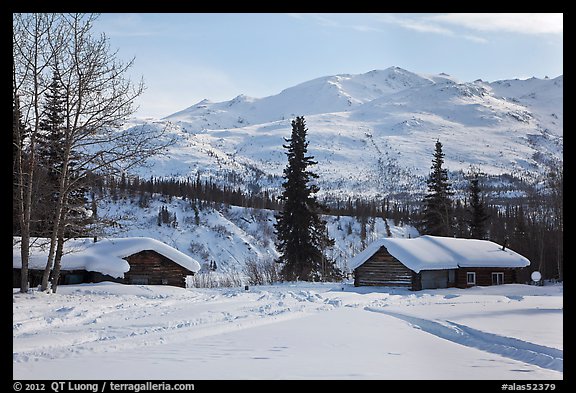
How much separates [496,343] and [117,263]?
2814 centimetres

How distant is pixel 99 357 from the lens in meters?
9.77

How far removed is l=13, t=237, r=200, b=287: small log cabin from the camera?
35625mm

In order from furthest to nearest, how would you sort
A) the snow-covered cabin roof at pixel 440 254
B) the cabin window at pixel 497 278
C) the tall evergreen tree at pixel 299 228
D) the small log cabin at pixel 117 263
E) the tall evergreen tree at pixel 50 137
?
the cabin window at pixel 497 278, the tall evergreen tree at pixel 299 228, the snow-covered cabin roof at pixel 440 254, the small log cabin at pixel 117 263, the tall evergreen tree at pixel 50 137

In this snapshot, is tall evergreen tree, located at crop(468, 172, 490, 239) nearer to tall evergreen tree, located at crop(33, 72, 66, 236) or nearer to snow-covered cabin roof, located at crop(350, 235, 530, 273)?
snow-covered cabin roof, located at crop(350, 235, 530, 273)

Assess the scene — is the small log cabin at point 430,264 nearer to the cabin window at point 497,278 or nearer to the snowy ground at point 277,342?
the cabin window at point 497,278

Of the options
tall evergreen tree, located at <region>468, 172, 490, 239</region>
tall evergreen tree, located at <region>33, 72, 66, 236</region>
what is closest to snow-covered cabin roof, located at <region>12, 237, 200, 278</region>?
tall evergreen tree, located at <region>33, 72, 66, 236</region>

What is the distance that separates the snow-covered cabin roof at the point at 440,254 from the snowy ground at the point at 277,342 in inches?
791

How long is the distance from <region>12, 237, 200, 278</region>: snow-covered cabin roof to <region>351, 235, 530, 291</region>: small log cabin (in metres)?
12.8

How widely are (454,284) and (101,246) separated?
82.7 ft

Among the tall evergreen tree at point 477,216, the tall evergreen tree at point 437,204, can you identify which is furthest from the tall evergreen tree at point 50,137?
the tall evergreen tree at point 477,216

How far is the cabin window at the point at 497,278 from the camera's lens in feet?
152

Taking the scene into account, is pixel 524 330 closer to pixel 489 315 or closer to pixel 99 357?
pixel 489 315

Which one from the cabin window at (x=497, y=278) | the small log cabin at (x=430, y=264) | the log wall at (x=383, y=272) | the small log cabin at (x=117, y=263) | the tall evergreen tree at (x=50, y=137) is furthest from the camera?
the cabin window at (x=497, y=278)
